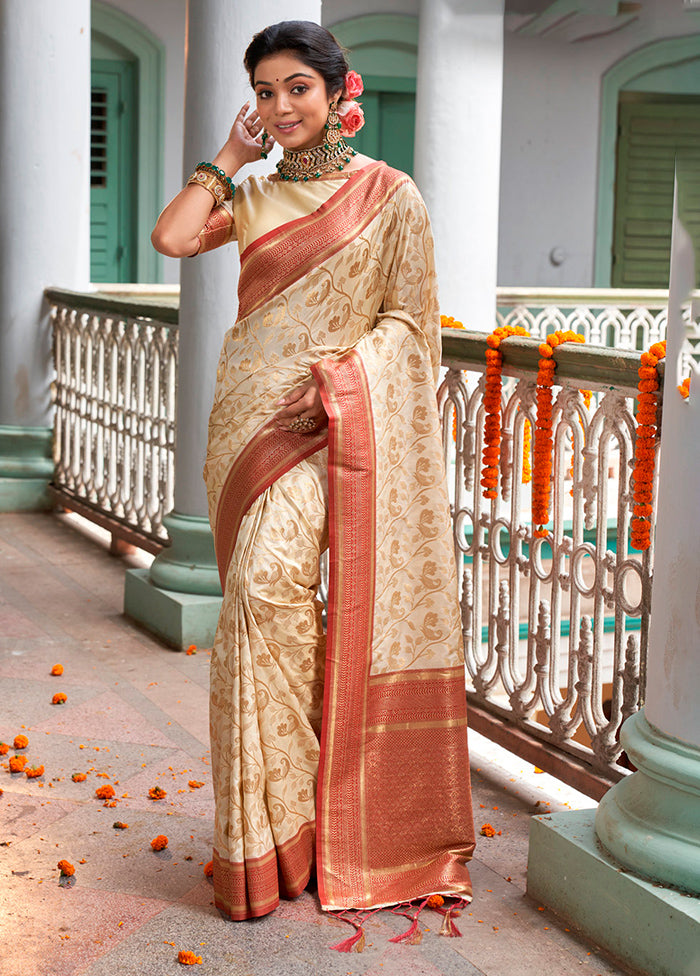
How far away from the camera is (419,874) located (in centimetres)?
284

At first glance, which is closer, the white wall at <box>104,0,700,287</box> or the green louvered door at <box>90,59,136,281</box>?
the green louvered door at <box>90,59,136,281</box>

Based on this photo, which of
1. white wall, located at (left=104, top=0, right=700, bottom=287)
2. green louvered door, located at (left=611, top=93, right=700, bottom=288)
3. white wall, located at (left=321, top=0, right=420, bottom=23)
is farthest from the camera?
green louvered door, located at (left=611, top=93, right=700, bottom=288)

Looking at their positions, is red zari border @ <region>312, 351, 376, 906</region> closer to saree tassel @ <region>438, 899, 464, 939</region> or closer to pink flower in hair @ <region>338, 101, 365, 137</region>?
saree tassel @ <region>438, 899, 464, 939</region>

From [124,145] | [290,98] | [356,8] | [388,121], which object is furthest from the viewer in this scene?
[388,121]

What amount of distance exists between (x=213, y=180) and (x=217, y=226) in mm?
92

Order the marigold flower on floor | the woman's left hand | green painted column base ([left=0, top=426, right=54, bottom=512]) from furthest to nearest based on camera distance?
green painted column base ([left=0, top=426, right=54, bottom=512]) → the woman's left hand → the marigold flower on floor

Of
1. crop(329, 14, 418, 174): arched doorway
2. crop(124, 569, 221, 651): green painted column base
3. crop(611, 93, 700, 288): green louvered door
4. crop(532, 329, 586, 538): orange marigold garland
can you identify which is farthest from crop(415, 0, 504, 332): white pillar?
crop(611, 93, 700, 288): green louvered door

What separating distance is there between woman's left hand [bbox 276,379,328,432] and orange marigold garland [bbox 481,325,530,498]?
3.24 ft

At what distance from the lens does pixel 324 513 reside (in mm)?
2740

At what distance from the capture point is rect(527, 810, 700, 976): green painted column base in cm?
242

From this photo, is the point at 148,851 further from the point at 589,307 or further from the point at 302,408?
the point at 589,307

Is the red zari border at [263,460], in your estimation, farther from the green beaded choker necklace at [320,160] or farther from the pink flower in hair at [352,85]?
the pink flower in hair at [352,85]

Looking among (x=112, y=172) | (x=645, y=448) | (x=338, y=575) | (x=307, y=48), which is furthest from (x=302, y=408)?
(x=112, y=172)

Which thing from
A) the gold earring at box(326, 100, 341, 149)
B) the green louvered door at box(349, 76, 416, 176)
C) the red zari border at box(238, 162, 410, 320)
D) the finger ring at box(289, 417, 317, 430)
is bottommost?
the finger ring at box(289, 417, 317, 430)
